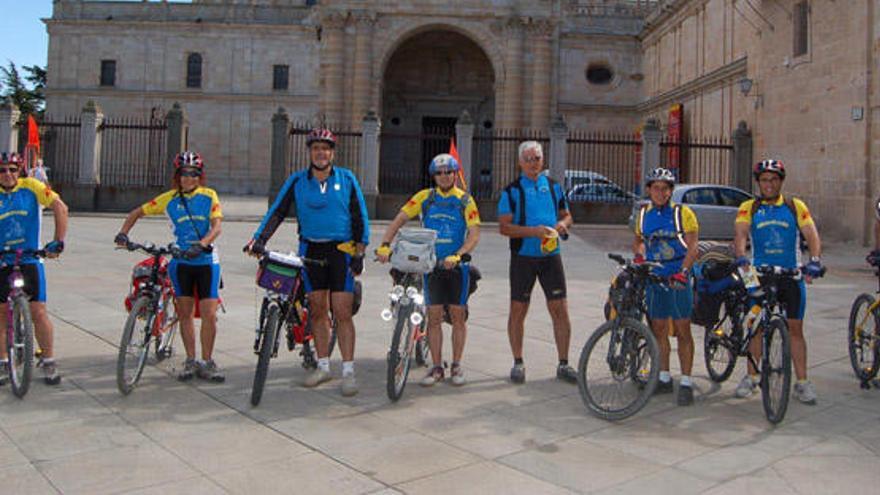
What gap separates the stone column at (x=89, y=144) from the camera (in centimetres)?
2478

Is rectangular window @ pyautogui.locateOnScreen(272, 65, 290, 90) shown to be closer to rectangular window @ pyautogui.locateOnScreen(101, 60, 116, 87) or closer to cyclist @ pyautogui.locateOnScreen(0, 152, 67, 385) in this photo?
rectangular window @ pyautogui.locateOnScreen(101, 60, 116, 87)

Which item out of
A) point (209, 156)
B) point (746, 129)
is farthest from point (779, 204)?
point (209, 156)

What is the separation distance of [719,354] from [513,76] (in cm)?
2806

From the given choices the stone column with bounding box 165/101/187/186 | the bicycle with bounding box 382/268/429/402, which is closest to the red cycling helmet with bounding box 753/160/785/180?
the bicycle with bounding box 382/268/429/402

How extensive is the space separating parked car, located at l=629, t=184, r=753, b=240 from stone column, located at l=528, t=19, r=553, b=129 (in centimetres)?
1488

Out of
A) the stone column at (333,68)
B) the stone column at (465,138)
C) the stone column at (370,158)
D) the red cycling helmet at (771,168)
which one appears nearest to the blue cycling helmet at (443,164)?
the red cycling helmet at (771,168)

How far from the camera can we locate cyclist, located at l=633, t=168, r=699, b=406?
5754mm

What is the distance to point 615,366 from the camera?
5344 mm

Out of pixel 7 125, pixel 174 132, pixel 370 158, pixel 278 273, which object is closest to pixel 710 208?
pixel 370 158

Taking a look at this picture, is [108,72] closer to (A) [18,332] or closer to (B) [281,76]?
(B) [281,76]

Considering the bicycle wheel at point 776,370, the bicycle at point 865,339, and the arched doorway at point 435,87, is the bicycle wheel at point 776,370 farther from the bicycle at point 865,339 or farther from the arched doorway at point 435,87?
the arched doorway at point 435,87

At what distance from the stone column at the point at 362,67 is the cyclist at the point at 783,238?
2737 cm

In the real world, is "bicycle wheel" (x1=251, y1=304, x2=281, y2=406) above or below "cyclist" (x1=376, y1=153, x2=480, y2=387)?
below

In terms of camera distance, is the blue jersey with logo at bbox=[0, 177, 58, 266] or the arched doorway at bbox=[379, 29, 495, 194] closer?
the blue jersey with logo at bbox=[0, 177, 58, 266]
